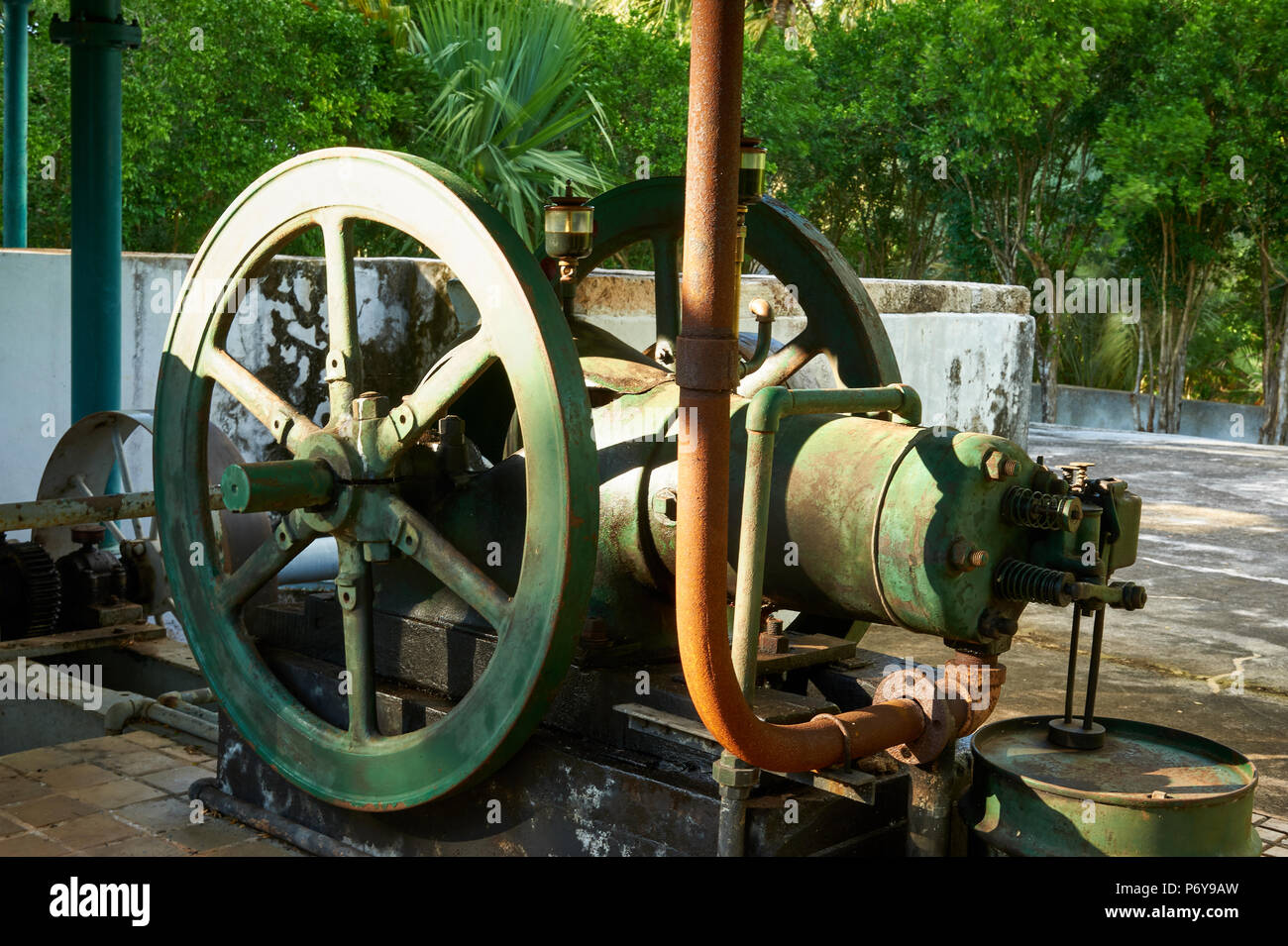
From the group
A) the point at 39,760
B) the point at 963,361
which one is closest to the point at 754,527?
the point at 39,760

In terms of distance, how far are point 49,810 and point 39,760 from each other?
40 centimetres

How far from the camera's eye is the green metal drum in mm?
2211

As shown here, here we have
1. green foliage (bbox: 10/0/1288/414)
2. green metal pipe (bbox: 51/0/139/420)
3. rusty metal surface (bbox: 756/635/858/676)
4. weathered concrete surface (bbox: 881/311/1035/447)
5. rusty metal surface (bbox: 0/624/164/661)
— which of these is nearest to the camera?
rusty metal surface (bbox: 756/635/858/676)

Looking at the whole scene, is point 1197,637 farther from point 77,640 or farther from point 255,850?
point 77,640

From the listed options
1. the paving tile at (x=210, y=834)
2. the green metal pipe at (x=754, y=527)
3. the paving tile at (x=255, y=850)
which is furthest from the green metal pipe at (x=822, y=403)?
the paving tile at (x=210, y=834)

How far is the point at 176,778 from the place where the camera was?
11.6 feet

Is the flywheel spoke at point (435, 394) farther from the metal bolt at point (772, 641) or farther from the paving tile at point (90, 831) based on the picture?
the paving tile at point (90, 831)

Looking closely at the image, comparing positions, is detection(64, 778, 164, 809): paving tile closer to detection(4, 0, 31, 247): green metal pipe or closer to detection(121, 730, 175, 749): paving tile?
detection(121, 730, 175, 749): paving tile

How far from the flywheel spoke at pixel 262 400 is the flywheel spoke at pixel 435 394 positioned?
8.6 inches

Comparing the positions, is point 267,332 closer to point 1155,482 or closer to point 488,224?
point 488,224

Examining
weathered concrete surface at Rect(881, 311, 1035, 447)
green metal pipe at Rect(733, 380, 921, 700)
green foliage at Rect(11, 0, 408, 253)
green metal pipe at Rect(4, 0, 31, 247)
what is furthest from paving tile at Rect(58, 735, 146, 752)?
green foliage at Rect(11, 0, 408, 253)

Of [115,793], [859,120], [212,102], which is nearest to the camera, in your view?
[115,793]
